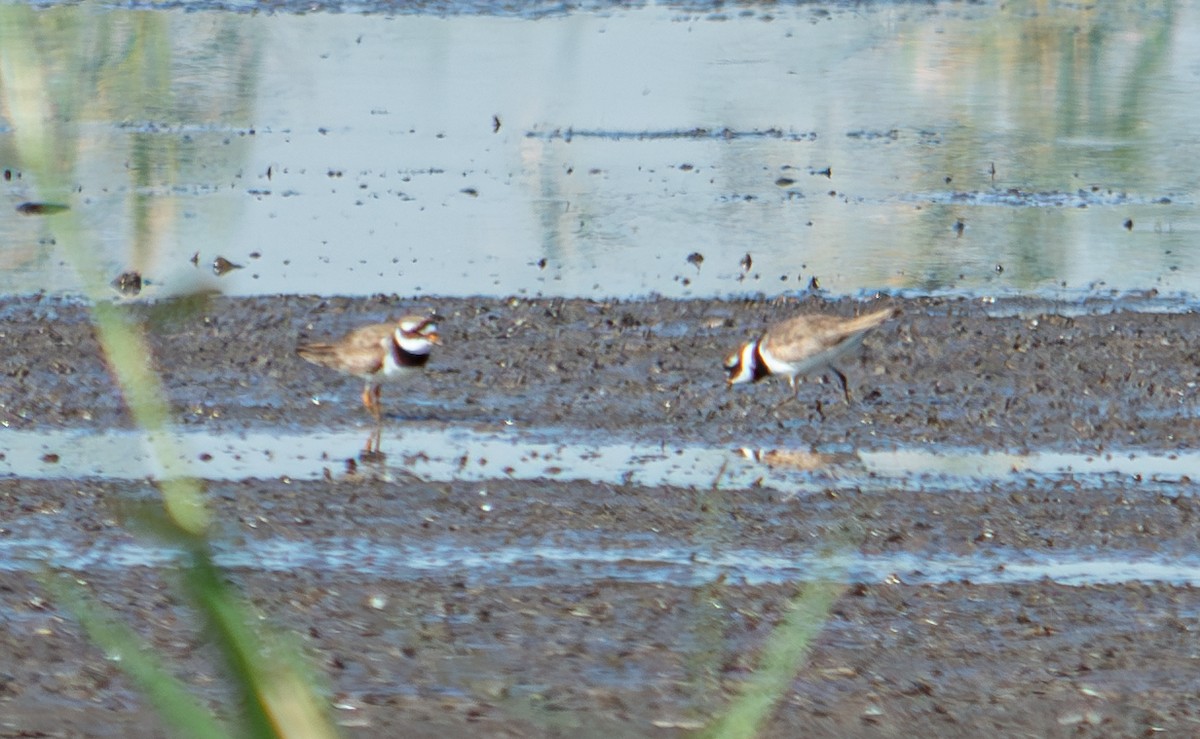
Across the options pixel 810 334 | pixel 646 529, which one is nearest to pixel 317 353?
pixel 810 334

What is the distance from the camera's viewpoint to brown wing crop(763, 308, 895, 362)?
8.35 meters

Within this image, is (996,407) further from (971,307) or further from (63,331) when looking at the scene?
(63,331)

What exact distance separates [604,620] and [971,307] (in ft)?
16.6

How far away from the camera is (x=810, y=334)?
8500 millimetres

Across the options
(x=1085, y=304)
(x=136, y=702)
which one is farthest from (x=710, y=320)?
(x=136, y=702)

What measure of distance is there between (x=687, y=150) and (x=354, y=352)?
6647 millimetres

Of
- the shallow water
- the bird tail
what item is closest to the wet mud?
the bird tail

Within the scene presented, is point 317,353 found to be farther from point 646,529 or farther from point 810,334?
point 646,529

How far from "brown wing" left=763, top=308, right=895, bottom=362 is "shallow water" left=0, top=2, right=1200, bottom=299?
1.66m

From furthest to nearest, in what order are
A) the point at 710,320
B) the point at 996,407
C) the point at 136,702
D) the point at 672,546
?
the point at 710,320, the point at 996,407, the point at 672,546, the point at 136,702

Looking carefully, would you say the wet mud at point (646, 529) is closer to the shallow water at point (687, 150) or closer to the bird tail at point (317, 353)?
the bird tail at point (317, 353)

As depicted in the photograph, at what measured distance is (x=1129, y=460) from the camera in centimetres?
753

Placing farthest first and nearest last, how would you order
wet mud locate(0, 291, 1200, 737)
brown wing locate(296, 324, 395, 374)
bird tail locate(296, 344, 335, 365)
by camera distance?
bird tail locate(296, 344, 335, 365) < brown wing locate(296, 324, 395, 374) < wet mud locate(0, 291, 1200, 737)

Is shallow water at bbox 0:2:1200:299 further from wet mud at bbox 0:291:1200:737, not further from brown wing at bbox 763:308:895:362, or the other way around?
brown wing at bbox 763:308:895:362
